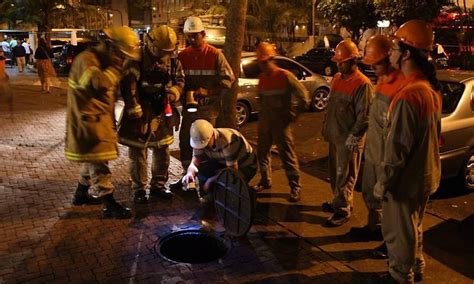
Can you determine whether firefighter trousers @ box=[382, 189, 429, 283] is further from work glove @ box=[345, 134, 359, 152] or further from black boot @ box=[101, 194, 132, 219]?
black boot @ box=[101, 194, 132, 219]

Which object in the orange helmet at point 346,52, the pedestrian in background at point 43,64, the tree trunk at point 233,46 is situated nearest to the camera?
the orange helmet at point 346,52

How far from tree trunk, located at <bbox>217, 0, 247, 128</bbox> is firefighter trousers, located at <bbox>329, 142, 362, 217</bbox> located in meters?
2.50

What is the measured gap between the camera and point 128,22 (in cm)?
5028

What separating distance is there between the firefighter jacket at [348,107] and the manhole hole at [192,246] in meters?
1.58

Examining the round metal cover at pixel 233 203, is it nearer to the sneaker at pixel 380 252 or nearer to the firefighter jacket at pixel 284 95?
the sneaker at pixel 380 252

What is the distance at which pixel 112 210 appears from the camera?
5.03 metres

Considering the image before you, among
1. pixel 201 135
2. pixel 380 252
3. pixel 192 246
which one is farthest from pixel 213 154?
pixel 380 252

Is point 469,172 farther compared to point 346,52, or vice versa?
point 469,172

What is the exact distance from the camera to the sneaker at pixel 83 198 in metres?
5.38

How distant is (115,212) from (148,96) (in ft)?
4.26

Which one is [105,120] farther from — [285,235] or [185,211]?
[285,235]

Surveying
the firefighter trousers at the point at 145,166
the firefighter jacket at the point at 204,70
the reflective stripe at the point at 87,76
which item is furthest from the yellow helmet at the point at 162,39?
the firefighter trousers at the point at 145,166

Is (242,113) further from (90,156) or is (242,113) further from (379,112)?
(379,112)

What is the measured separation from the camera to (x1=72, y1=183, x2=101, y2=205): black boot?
538 cm
